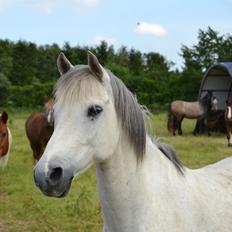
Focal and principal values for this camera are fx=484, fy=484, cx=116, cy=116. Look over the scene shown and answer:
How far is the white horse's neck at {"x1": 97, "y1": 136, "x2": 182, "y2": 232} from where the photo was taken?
256cm

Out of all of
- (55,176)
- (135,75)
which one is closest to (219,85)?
(135,75)

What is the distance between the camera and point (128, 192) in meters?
2.59

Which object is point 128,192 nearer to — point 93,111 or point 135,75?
point 93,111

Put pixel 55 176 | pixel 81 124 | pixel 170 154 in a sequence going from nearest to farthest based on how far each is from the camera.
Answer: pixel 55 176 → pixel 81 124 → pixel 170 154

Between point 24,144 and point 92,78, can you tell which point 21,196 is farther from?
point 24,144

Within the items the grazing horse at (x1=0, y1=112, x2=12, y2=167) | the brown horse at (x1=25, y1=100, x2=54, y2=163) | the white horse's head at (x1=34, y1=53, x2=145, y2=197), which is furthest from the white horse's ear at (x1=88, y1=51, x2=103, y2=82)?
the brown horse at (x1=25, y1=100, x2=54, y2=163)

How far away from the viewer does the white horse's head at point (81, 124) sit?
7.30 ft

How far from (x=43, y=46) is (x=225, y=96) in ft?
97.3

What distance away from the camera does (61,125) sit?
2359 millimetres

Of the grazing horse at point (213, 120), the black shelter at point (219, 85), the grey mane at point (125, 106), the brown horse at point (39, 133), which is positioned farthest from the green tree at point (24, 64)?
the grey mane at point (125, 106)

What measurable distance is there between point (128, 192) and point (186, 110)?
1661 centimetres

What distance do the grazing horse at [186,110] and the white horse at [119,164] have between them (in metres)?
16.0

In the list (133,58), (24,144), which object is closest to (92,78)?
(24,144)

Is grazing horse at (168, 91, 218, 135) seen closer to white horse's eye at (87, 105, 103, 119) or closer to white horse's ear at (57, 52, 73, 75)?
white horse's ear at (57, 52, 73, 75)
